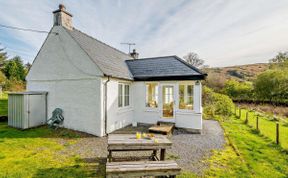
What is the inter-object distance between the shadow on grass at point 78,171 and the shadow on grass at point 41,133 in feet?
11.2

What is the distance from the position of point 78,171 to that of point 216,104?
45.3 feet

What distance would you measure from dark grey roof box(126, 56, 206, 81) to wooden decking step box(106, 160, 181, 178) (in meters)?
6.67

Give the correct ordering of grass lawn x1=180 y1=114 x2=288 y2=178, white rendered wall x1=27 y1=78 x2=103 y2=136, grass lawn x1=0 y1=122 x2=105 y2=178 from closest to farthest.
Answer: grass lawn x1=0 y1=122 x2=105 y2=178, grass lawn x1=180 y1=114 x2=288 y2=178, white rendered wall x1=27 y1=78 x2=103 y2=136

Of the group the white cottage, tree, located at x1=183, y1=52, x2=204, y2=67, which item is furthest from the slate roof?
tree, located at x1=183, y1=52, x2=204, y2=67

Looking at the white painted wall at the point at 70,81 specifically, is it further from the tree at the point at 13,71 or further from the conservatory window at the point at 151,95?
the tree at the point at 13,71

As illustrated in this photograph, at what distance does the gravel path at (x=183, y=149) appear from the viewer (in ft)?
18.0

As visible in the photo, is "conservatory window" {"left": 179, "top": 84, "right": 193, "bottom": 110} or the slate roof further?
"conservatory window" {"left": 179, "top": 84, "right": 193, "bottom": 110}

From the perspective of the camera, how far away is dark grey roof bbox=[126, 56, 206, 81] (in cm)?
968

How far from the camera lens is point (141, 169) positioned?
360 centimetres

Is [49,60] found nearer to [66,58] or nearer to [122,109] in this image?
[66,58]

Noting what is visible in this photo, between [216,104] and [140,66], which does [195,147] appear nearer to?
[140,66]

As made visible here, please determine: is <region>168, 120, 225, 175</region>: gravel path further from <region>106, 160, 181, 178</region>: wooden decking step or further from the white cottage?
<region>106, 160, 181, 178</region>: wooden decking step

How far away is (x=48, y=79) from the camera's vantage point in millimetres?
10469

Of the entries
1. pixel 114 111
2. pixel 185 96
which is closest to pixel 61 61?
pixel 114 111
